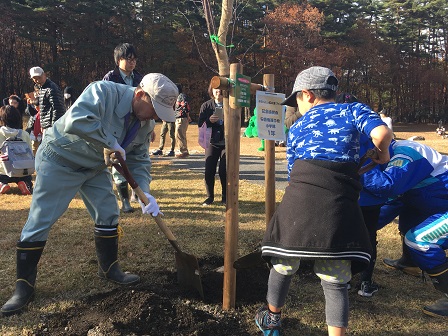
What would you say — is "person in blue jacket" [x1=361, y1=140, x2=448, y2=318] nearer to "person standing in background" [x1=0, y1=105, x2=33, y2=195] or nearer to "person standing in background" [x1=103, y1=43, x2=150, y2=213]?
"person standing in background" [x1=103, y1=43, x2=150, y2=213]

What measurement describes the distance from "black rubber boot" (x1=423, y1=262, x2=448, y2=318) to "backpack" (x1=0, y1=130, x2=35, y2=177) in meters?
5.94

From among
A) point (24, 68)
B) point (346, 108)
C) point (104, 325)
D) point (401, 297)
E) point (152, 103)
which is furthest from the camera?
point (24, 68)

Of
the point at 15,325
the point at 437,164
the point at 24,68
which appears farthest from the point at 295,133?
the point at 24,68

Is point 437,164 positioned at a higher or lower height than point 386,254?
higher

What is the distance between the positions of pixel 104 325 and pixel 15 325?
0.62 m

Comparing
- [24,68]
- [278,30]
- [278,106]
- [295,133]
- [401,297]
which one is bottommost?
[401,297]

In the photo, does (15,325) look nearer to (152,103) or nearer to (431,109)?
(152,103)

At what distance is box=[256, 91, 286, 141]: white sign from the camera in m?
3.08

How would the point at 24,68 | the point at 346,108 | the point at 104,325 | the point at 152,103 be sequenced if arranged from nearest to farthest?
1. the point at 346,108
2. the point at 104,325
3. the point at 152,103
4. the point at 24,68

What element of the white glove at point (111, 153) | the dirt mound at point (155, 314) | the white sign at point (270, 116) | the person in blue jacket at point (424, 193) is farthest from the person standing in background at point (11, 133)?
the person in blue jacket at point (424, 193)

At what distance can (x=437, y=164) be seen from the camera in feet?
9.39

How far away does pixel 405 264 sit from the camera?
3.68 meters

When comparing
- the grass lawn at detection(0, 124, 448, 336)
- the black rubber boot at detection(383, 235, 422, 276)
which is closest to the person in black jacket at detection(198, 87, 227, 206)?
the grass lawn at detection(0, 124, 448, 336)

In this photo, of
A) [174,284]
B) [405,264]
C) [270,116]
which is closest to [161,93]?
[270,116]
